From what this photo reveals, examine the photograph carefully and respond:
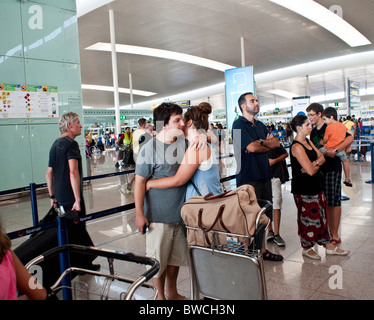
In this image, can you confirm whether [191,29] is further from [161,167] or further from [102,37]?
[161,167]

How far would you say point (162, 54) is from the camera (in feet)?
70.6

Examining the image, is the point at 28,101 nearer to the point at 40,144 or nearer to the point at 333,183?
the point at 40,144

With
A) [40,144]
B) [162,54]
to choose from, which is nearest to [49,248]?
[40,144]

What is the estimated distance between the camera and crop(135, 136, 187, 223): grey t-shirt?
248 centimetres

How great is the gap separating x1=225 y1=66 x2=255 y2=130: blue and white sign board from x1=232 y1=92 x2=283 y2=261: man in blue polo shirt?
6.44m

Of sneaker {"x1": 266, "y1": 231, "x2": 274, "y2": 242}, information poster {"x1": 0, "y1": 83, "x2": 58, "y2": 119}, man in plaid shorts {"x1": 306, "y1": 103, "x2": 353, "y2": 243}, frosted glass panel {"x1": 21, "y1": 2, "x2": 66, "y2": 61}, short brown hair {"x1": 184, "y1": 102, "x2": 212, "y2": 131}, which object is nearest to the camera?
short brown hair {"x1": 184, "y1": 102, "x2": 212, "y2": 131}

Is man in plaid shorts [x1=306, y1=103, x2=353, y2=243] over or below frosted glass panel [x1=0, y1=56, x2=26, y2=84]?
below

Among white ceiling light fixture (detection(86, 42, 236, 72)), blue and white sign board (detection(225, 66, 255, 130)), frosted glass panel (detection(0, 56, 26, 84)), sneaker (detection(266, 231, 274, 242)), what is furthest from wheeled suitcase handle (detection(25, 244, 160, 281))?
white ceiling light fixture (detection(86, 42, 236, 72))

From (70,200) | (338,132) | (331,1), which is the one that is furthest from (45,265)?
(331,1)

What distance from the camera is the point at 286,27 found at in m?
16.6

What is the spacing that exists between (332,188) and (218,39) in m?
16.2

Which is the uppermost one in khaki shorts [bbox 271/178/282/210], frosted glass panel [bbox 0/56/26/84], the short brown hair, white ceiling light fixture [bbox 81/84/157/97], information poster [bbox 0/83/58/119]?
white ceiling light fixture [bbox 81/84/157/97]

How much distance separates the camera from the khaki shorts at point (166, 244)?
2.53m

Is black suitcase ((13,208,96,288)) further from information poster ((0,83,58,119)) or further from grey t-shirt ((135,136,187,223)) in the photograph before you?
information poster ((0,83,58,119))
